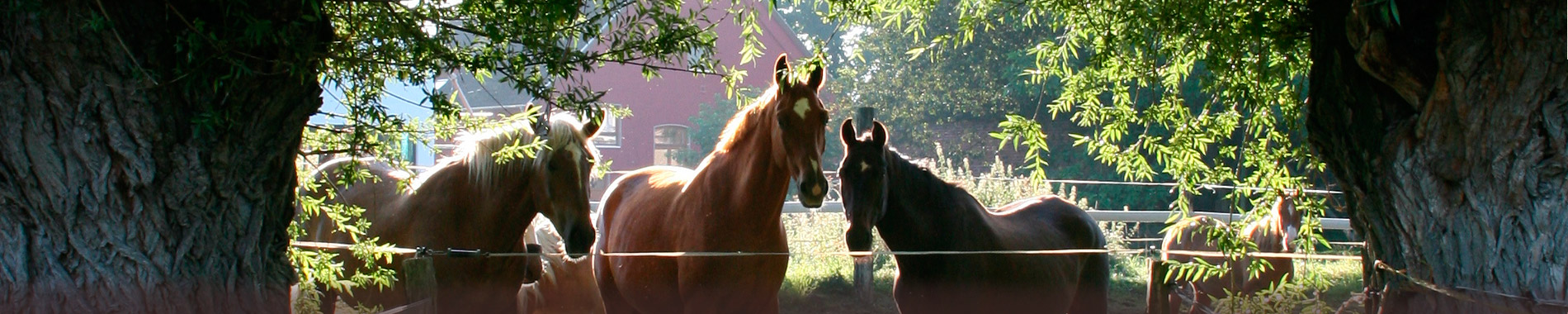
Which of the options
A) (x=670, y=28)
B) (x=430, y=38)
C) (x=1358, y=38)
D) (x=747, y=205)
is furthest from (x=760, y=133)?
(x=1358, y=38)

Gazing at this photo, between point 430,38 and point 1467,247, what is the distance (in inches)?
104

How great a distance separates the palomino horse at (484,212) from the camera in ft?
14.4

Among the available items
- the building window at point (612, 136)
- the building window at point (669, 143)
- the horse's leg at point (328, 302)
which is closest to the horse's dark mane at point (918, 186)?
the horse's leg at point (328, 302)

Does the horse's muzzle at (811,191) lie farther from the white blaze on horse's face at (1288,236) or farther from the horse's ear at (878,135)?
the white blaze on horse's face at (1288,236)

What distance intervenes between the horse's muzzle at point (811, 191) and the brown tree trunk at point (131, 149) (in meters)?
1.79

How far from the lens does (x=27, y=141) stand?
8.06ft

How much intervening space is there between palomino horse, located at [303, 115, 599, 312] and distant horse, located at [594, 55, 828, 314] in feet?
1.31

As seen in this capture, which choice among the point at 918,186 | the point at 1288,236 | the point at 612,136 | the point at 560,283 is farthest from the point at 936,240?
the point at 612,136

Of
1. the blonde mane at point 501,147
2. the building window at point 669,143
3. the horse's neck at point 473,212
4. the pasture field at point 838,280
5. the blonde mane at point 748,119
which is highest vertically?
the building window at point 669,143

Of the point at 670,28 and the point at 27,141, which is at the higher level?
the point at 670,28

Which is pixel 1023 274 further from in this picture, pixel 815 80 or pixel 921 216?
pixel 815 80

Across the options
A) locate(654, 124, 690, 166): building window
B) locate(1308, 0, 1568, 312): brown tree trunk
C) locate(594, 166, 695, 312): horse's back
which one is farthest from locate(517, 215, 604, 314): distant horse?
locate(654, 124, 690, 166): building window

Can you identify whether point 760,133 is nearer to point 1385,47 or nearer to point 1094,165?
point 1385,47

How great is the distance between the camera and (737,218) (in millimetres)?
4500
